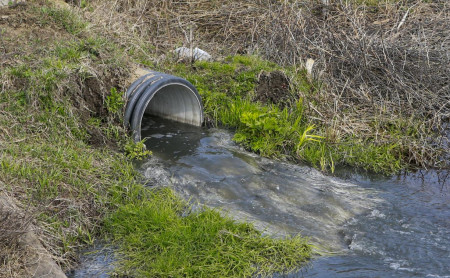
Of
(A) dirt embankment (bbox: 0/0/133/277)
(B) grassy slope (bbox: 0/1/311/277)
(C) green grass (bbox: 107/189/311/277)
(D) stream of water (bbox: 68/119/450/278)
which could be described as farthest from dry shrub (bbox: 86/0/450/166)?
(C) green grass (bbox: 107/189/311/277)

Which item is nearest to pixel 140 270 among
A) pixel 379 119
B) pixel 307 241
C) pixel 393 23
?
pixel 307 241

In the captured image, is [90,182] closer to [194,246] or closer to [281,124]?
[194,246]

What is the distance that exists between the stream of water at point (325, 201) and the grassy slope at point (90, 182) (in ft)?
1.36

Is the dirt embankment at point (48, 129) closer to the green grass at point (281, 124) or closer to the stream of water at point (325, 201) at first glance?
the stream of water at point (325, 201)

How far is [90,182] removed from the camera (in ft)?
19.6

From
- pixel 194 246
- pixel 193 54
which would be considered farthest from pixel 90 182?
Result: pixel 193 54

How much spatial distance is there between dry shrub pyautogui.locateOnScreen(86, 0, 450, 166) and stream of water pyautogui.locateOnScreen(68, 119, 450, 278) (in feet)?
3.67

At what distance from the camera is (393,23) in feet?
35.0

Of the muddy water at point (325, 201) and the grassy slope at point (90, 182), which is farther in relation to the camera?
the muddy water at point (325, 201)

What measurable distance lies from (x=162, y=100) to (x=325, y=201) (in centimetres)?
339

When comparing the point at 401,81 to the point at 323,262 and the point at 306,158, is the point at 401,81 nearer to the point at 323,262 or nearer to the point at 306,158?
the point at 306,158

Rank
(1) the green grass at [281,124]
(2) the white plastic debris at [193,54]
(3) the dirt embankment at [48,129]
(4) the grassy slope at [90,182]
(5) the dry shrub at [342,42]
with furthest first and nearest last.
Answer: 1. (2) the white plastic debris at [193,54]
2. (5) the dry shrub at [342,42]
3. (1) the green grass at [281,124]
4. (4) the grassy slope at [90,182]
5. (3) the dirt embankment at [48,129]

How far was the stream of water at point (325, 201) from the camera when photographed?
5.31 metres

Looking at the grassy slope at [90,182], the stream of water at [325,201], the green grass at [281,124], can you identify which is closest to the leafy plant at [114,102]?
the grassy slope at [90,182]
